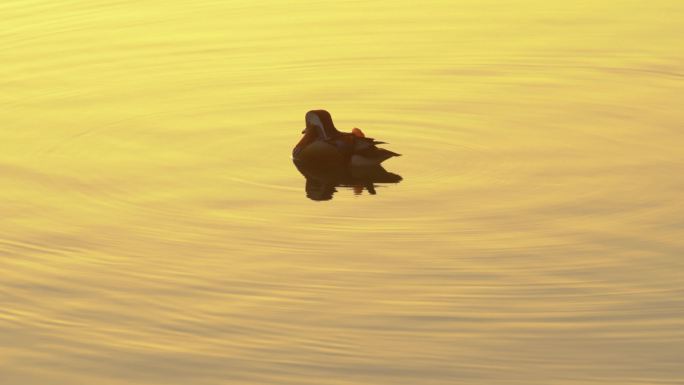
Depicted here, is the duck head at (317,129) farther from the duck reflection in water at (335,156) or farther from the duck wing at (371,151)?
the duck wing at (371,151)

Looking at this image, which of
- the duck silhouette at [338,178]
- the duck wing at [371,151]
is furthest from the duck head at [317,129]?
the duck wing at [371,151]

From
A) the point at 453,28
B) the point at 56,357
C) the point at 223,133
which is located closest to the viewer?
the point at 56,357

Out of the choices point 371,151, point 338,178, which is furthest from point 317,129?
point 371,151

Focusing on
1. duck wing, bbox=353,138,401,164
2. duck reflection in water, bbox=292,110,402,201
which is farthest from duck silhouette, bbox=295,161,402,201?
duck wing, bbox=353,138,401,164

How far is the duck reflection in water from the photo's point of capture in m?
14.6

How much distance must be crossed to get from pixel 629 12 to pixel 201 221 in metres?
8.31

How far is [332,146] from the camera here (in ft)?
48.7

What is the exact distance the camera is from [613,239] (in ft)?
40.8

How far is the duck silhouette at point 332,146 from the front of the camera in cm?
1462

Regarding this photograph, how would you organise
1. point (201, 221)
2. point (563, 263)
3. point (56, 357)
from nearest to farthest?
point (56, 357)
point (563, 263)
point (201, 221)

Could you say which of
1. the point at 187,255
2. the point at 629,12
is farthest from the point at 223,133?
the point at 629,12

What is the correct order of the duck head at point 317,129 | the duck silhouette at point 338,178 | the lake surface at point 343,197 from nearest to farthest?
the lake surface at point 343,197, the duck silhouette at point 338,178, the duck head at point 317,129

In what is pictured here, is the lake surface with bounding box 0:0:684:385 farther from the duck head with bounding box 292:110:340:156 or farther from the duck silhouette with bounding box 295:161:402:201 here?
the duck head with bounding box 292:110:340:156

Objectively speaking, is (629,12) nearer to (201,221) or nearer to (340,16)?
(340,16)
